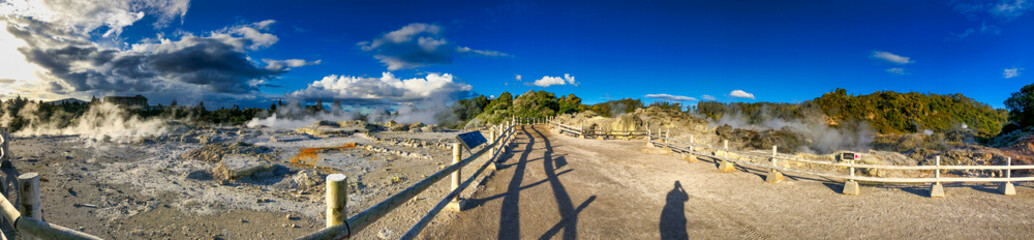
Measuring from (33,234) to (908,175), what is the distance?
68.1 feet

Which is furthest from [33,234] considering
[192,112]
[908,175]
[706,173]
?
[192,112]

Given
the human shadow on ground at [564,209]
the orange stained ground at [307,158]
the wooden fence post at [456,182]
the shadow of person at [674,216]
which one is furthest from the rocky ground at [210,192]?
the shadow of person at [674,216]

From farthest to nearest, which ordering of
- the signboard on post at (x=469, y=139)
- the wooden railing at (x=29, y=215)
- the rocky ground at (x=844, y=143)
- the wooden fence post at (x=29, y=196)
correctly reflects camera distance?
the rocky ground at (x=844, y=143)
the signboard on post at (x=469, y=139)
the wooden fence post at (x=29, y=196)
the wooden railing at (x=29, y=215)

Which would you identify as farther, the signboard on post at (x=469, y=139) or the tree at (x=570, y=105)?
the tree at (x=570, y=105)

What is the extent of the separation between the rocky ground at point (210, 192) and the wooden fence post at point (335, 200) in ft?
9.23

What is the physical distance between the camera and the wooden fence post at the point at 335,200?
255cm

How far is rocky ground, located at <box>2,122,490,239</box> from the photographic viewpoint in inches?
274

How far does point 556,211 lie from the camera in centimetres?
610

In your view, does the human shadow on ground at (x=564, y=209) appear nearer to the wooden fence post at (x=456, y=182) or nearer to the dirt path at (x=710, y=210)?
the dirt path at (x=710, y=210)

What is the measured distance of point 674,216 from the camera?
6258 millimetres

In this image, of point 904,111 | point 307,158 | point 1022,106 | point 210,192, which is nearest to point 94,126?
point 307,158

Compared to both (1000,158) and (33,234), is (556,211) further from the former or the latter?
(1000,158)

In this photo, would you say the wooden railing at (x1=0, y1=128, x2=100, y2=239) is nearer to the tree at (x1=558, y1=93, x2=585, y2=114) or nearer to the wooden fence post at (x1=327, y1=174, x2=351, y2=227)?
the wooden fence post at (x1=327, y1=174, x2=351, y2=227)

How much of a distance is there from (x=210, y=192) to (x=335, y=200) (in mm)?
10156
